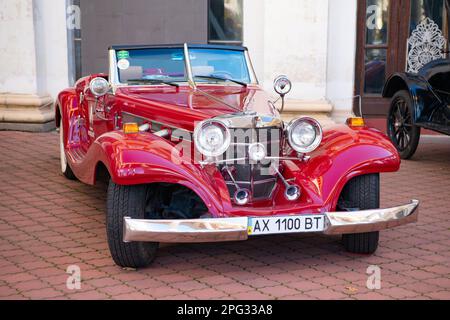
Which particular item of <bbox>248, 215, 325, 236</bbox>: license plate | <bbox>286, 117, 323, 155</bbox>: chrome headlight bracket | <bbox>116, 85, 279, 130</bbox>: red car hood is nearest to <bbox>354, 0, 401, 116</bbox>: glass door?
<bbox>116, 85, 279, 130</bbox>: red car hood

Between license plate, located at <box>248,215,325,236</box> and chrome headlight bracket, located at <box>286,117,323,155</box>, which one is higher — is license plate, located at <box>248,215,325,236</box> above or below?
below

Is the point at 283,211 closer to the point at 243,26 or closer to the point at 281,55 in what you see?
the point at 281,55

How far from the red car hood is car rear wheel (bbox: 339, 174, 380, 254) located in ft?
2.52

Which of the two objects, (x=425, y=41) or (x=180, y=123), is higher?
(x=425, y=41)

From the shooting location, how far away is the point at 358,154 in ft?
15.1

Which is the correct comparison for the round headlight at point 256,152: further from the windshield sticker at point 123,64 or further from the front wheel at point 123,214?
the windshield sticker at point 123,64

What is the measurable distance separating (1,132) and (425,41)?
6.20 m

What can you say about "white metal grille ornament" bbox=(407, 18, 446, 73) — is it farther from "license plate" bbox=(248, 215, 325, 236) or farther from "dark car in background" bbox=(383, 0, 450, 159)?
"license plate" bbox=(248, 215, 325, 236)

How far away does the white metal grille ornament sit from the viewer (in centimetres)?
991

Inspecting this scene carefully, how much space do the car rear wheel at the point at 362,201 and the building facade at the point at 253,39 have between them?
4.41m

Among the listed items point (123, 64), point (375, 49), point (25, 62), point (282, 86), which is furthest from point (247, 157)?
point (375, 49)

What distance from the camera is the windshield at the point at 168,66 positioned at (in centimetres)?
562

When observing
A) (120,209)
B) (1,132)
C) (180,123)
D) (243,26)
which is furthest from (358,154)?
(1,132)

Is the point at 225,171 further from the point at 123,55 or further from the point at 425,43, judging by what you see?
the point at 425,43
